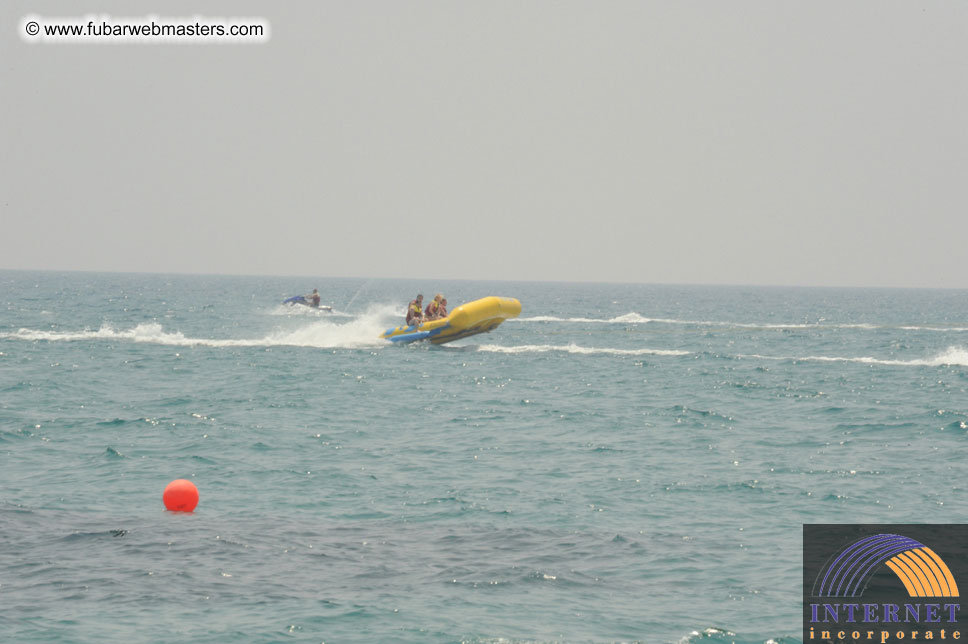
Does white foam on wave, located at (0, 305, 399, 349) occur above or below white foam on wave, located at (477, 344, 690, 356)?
above

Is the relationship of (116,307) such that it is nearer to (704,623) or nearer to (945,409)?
(945,409)

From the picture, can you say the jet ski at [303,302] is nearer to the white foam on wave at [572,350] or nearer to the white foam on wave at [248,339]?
the white foam on wave at [248,339]

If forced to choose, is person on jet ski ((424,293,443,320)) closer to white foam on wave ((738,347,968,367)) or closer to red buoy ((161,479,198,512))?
white foam on wave ((738,347,968,367))

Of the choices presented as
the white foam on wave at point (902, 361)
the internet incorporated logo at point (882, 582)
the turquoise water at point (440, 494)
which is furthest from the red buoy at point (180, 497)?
the white foam on wave at point (902, 361)

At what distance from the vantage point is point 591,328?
172 ft

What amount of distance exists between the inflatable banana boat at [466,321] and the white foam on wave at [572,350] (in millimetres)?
2521

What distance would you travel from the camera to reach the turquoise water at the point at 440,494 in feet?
27.4

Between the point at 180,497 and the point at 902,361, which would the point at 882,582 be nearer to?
the point at 180,497

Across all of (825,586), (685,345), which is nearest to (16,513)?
(825,586)

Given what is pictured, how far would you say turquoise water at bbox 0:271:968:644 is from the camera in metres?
8.35

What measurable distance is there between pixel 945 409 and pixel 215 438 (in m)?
15.8

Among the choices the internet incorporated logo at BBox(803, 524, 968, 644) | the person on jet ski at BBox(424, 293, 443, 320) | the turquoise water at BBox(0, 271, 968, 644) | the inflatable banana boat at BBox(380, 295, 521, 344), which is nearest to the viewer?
the internet incorporated logo at BBox(803, 524, 968, 644)

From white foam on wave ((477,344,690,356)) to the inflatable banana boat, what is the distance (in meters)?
2.52

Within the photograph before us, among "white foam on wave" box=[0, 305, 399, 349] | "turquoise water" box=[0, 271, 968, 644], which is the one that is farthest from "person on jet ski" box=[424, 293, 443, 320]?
"turquoise water" box=[0, 271, 968, 644]
